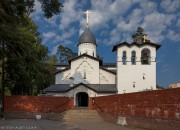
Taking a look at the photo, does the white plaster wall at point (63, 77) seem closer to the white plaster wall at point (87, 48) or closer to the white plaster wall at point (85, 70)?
the white plaster wall at point (85, 70)

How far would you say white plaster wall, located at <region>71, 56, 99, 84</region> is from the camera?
4012 centimetres

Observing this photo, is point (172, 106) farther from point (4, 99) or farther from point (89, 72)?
point (89, 72)

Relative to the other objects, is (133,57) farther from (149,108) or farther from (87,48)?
(149,108)

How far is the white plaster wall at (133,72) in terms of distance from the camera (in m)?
37.0

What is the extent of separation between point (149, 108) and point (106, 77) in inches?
940

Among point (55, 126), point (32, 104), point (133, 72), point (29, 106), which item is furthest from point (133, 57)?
point (55, 126)

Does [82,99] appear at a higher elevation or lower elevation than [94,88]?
lower

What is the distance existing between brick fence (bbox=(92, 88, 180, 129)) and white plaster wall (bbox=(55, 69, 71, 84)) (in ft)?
58.5

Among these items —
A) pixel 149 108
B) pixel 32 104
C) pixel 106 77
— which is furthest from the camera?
pixel 106 77

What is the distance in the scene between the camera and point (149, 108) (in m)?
16.5

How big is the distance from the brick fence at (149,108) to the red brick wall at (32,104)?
6.75 metres

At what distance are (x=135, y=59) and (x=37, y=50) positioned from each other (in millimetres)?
12643

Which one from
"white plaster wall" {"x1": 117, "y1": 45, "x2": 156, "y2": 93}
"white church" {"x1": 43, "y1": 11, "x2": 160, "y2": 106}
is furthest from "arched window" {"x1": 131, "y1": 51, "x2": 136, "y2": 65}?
"white plaster wall" {"x1": 117, "y1": 45, "x2": 156, "y2": 93}

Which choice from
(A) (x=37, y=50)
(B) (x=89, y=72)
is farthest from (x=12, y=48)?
(B) (x=89, y=72)
